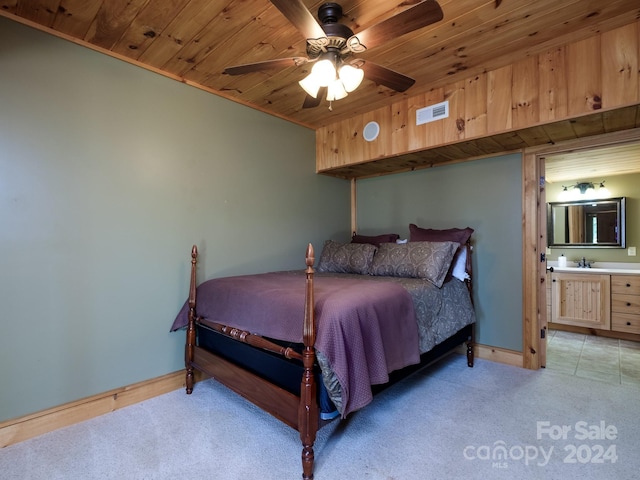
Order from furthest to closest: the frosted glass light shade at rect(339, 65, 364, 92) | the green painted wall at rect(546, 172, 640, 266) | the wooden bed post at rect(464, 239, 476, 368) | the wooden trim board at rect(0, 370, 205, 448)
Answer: the green painted wall at rect(546, 172, 640, 266)
the wooden bed post at rect(464, 239, 476, 368)
the wooden trim board at rect(0, 370, 205, 448)
the frosted glass light shade at rect(339, 65, 364, 92)

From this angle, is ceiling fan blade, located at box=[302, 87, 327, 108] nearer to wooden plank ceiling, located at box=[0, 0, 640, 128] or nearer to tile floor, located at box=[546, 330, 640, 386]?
wooden plank ceiling, located at box=[0, 0, 640, 128]

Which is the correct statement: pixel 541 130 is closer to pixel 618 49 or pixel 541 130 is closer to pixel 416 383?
pixel 618 49

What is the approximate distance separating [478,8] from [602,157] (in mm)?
2636

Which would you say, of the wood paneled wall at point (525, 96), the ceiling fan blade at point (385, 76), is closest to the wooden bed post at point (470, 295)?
the wood paneled wall at point (525, 96)

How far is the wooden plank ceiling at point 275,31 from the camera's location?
1822 mm

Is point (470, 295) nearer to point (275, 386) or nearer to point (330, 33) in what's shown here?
point (275, 386)

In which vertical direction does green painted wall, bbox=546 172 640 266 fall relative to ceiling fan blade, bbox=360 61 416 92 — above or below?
below

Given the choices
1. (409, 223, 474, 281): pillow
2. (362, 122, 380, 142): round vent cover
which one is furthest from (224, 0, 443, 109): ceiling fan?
(409, 223, 474, 281): pillow

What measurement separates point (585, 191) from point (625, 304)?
5.28 ft

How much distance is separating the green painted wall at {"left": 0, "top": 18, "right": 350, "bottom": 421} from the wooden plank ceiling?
164 millimetres

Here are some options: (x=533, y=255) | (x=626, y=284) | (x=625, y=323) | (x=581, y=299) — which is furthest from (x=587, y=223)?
(x=533, y=255)

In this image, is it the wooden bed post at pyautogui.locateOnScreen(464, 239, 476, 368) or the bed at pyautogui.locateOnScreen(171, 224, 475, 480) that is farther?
the wooden bed post at pyautogui.locateOnScreen(464, 239, 476, 368)

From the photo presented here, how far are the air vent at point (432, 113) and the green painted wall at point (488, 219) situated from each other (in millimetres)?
727

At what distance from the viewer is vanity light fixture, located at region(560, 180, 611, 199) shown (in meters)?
4.32
